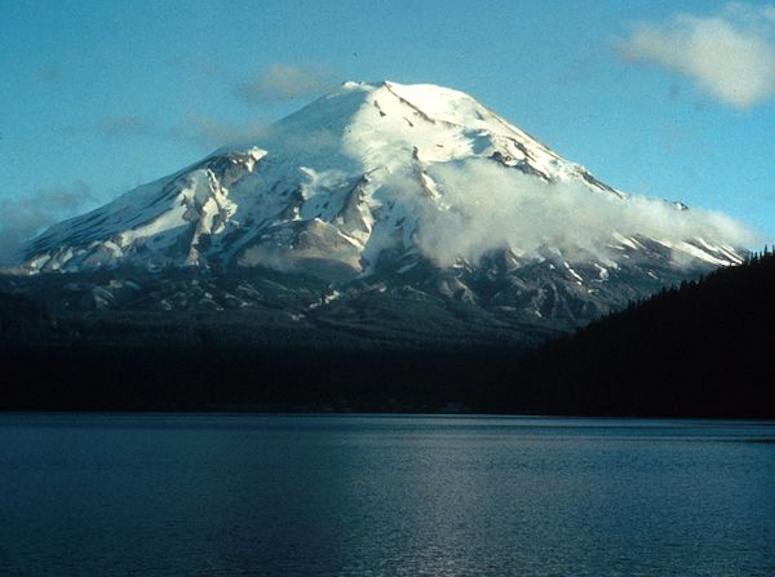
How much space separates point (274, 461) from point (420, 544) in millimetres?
44100

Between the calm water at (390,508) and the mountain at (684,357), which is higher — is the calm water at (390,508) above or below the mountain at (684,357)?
below

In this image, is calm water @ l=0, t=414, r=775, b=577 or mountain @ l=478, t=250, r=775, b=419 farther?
mountain @ l=478, t=250, r=775, b=419

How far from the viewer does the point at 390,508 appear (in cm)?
6569

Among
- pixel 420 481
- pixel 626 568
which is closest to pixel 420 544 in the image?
pixel 626 568

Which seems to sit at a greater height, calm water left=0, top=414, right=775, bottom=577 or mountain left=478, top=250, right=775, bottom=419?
mountain left=478, top=250, right=775, bottom=419

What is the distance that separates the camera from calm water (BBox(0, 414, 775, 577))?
48.9m

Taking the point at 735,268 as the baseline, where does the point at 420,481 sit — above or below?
below

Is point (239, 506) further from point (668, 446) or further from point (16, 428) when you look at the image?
point (16, 428)

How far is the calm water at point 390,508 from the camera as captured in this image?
161 feet

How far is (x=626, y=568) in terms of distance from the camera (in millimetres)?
47625

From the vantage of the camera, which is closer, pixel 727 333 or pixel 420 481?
pixel 420 481

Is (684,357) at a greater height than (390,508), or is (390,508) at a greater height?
(684,357)

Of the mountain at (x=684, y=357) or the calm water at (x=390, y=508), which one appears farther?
the mountain at (x=684, y=357)

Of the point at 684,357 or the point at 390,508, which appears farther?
the point at 684,357
